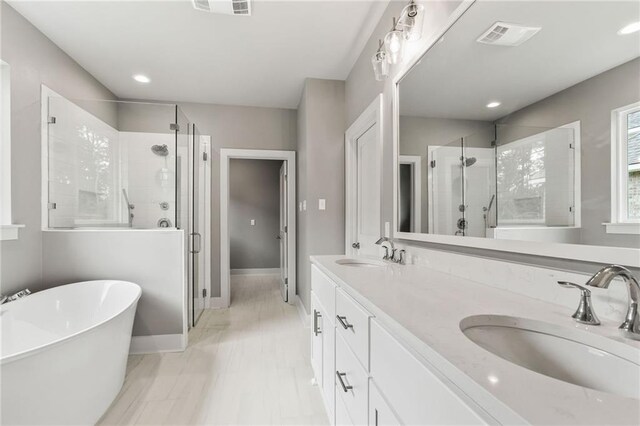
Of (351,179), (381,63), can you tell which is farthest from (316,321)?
(381,63)

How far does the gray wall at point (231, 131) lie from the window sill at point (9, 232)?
1772 mm

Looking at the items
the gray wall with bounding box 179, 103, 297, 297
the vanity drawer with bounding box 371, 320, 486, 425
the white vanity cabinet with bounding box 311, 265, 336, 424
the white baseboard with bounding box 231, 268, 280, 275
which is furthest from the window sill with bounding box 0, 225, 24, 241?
the white baseboard with bounding box 231, 268, 280, 275

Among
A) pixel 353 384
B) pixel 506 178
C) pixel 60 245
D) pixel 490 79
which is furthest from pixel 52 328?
pixel 490 79

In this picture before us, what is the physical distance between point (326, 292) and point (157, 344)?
5.95 feet

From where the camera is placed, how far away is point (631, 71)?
2.17 ft

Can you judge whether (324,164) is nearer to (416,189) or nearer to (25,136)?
(416,189)

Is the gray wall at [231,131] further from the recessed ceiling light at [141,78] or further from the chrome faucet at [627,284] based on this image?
the chrome faucet at [627,284]

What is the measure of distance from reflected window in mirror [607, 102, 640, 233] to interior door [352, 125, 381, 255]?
1.45 meters

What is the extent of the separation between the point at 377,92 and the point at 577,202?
1647 mm

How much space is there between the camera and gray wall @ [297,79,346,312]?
2893mm

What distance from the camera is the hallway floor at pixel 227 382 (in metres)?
1.61

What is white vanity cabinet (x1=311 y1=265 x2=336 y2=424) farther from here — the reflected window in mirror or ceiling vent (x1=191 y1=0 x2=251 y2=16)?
ceiling vent (x1=191 y1=0 x2=251 y2=16)

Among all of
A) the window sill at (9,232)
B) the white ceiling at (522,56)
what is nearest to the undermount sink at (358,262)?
the white ceiling at (522,56)

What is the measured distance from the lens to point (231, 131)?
11.9ft
